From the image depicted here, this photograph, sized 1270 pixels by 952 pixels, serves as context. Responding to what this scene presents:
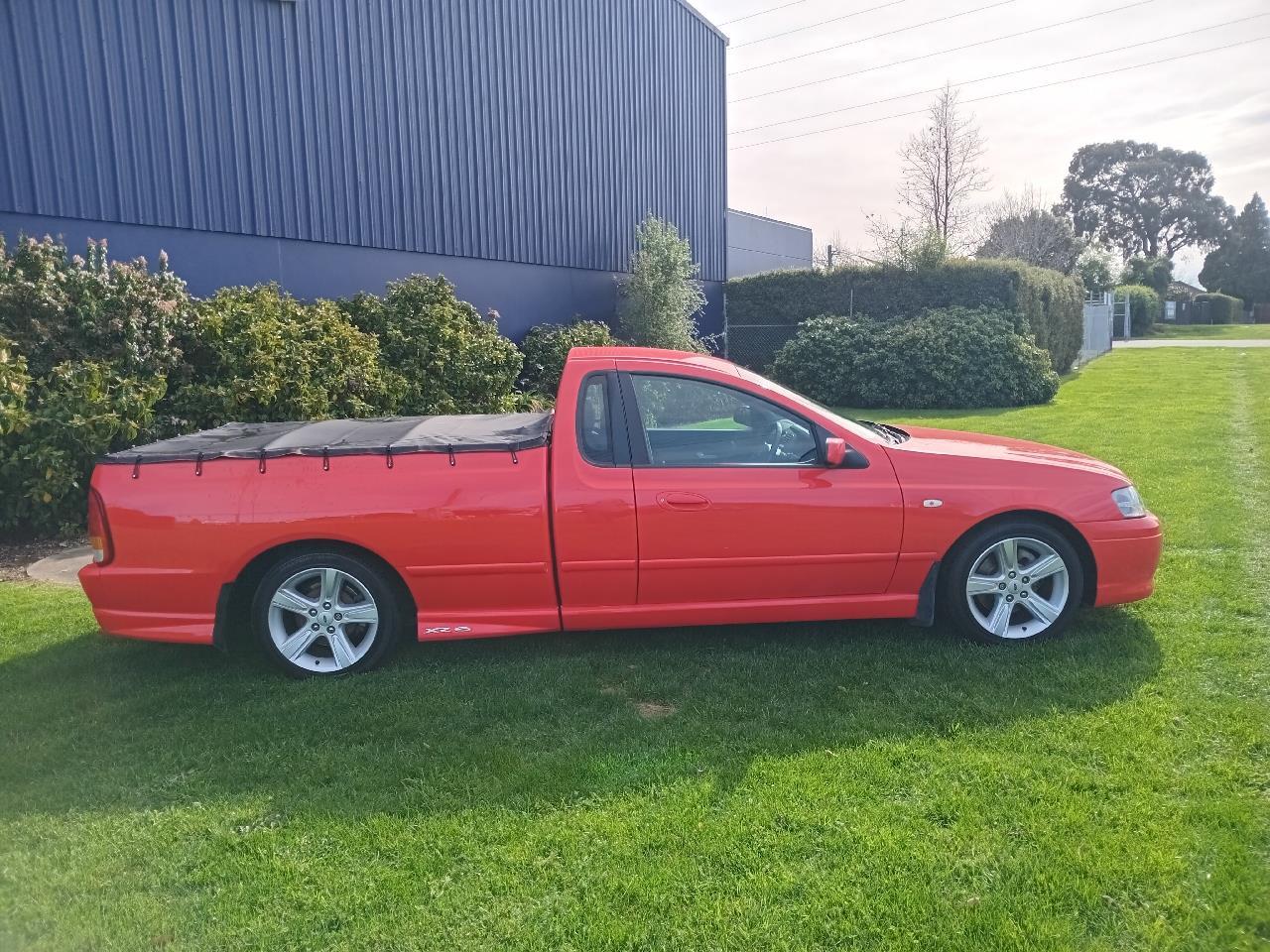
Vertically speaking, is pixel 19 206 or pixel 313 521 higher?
pixel 19 206

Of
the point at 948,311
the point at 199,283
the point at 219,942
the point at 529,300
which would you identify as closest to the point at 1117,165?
the point at 948,311

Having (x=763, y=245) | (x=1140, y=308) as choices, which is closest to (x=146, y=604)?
(x=763, y=245)

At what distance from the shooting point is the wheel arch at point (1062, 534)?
4.53m

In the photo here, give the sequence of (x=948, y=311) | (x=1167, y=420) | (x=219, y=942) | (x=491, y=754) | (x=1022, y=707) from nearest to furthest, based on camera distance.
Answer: (x=219, y=942) < (x=491, y=754) < (x=1022, y=707) < (x=1167, y=420) < (x=948, y=311)

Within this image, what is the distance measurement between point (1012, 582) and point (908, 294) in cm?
1479

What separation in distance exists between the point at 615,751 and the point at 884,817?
1.07 m

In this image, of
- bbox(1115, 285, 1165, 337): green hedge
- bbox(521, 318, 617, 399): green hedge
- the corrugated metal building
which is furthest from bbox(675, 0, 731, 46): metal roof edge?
bbox(1115, 285, 1165, 337): green hedge

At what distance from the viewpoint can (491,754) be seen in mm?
3600

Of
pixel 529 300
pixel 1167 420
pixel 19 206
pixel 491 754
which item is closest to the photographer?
pixel 491 754

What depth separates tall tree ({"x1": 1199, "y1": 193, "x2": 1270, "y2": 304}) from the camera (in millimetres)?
62750

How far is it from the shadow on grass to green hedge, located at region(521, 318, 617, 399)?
8648 mm

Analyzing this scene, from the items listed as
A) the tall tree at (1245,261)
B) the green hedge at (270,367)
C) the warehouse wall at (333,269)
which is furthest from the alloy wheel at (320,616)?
the tall tree at (1245,261)

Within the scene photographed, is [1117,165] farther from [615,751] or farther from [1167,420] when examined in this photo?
[615,751]

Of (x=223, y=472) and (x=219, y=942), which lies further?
(x=223, y=472)
